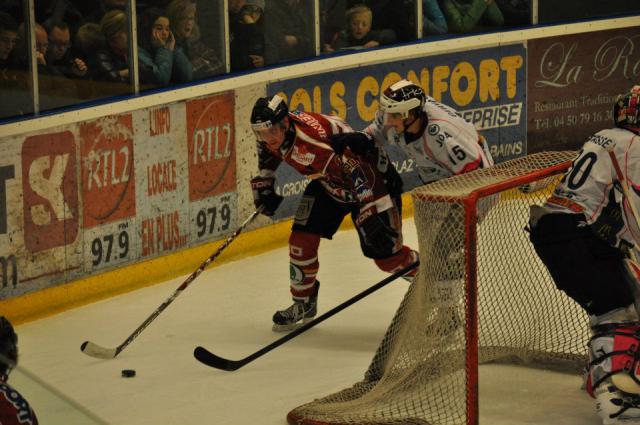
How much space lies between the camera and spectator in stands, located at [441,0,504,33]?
8383 mm

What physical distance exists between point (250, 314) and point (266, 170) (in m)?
0.73

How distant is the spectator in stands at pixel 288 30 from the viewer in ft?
24.8

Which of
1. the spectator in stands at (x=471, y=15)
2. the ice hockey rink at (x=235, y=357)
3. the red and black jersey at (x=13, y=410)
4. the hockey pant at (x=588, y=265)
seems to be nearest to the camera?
the red and black jersey at (x=13, y=410)

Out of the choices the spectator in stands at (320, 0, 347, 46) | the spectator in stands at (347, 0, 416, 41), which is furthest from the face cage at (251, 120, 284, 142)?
the spectator in stands at (347, 0, 416, 41)

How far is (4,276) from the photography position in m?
6.28

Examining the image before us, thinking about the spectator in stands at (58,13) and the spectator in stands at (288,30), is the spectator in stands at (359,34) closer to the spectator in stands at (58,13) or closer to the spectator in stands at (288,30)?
the spectator in stands at (288,30)

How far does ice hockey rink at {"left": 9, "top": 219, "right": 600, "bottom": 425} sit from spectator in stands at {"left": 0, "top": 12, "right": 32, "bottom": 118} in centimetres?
91

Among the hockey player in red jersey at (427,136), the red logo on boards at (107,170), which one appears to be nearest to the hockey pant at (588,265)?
the hockey player in red jersey at (427,136)

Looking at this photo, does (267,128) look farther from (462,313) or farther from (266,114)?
(462,313)

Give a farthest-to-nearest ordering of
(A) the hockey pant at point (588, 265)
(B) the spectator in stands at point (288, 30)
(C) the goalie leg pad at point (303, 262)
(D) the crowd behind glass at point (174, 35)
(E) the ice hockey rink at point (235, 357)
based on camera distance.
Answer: (B) the spectator in stands at point (288, 30) → (D) the crowd behind glass at point (174, 35) → (C) the goalie leg pad at point (303, 262) → (E) the ice hockey rink at point (235, 357) → (A) the hockey pant at point (588, 265)

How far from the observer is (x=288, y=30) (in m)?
7.65

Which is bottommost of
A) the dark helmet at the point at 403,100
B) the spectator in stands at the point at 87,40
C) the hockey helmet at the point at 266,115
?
the hockey helmet at the point at 266,115

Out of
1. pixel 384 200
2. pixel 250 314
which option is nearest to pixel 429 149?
pixel 384 200

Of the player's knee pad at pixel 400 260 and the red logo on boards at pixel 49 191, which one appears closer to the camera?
the player's knee pad at pixel 400 260
